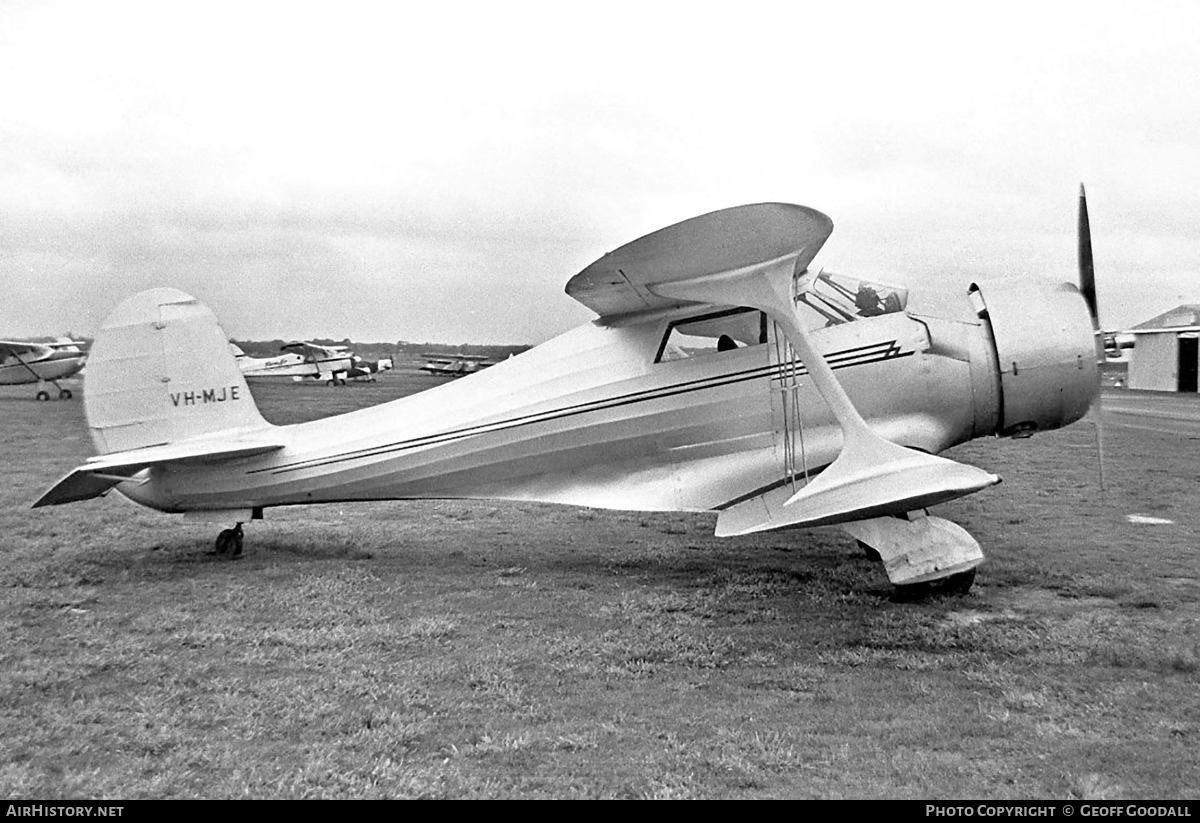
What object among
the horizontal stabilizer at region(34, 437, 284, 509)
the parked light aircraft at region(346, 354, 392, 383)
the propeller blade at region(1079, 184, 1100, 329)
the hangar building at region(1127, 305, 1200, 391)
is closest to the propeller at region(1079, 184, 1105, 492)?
the propeller blade at region(1079, 184, 1100, 329)

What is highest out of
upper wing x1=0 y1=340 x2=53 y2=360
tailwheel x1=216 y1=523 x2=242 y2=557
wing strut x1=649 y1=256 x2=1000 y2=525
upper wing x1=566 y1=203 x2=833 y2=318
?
upper wing x1=0 y1=340 x2=53 y2=360

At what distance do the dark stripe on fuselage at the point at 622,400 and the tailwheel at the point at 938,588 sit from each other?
1.55 m

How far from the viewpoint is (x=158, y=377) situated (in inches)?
280

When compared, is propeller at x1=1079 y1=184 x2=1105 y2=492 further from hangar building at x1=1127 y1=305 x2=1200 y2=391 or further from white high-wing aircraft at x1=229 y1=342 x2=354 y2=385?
white high-wing aircraft at x1=229 y1=342 x2=354 y2=385

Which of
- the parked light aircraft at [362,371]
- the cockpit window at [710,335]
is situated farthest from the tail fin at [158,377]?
the parked light aircraft at [362,371]

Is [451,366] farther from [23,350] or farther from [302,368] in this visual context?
[23,350]

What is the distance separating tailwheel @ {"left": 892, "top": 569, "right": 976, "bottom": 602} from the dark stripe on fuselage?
61.1 inches

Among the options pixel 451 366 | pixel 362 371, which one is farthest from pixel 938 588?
pixel 451 366

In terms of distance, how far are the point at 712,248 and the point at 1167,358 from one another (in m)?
41.2

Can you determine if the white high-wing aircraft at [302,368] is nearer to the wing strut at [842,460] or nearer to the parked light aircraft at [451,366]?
the parked light aircraft at [451,366]

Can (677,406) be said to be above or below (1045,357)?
below

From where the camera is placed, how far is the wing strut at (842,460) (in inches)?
202

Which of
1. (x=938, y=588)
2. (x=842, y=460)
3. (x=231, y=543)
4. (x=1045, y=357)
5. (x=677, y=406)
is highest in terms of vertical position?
(x=1045, y=357)

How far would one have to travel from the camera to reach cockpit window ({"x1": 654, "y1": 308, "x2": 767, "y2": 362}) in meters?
6.48
